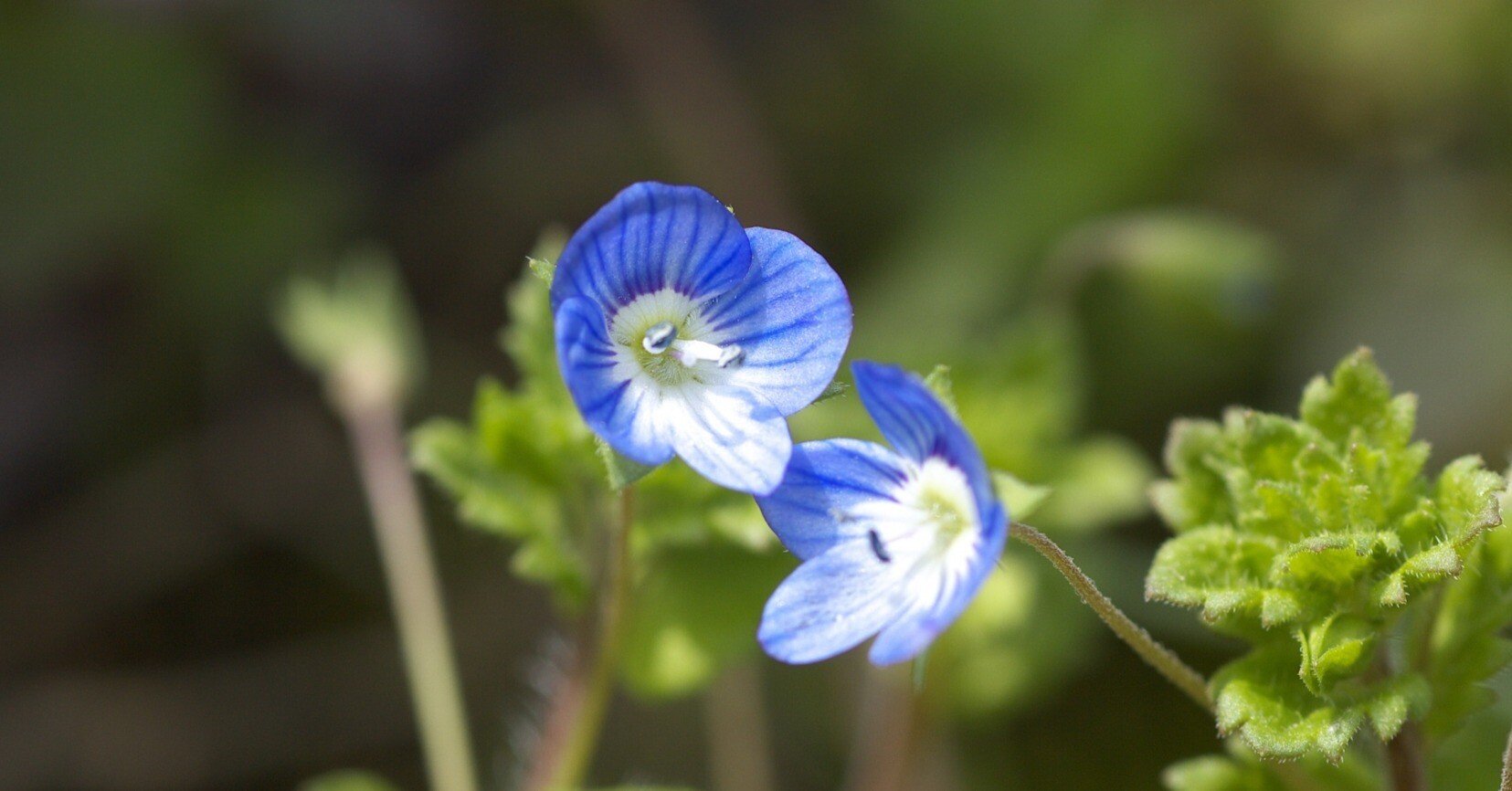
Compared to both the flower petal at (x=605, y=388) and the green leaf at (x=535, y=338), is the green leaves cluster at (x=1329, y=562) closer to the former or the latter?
the flower petal at (x=605, y=388)

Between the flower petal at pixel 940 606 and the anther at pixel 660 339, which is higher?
the anther at pixel 660 339

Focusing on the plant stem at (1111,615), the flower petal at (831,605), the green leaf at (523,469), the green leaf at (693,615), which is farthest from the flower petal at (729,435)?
the green leaf at (693,615)

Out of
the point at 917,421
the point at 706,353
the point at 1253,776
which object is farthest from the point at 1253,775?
the point at 706,353

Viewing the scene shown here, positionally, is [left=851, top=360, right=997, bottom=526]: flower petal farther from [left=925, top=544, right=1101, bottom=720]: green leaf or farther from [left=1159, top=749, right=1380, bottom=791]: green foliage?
[left=925, top=544, right=1101, bottom=720]: green leaf

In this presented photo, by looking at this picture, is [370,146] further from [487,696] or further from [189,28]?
[487,696]

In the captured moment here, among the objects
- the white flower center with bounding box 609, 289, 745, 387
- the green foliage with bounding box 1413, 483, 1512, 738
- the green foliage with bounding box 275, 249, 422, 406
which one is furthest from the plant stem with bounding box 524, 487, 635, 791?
the green foliage with bounding box 1413, 483, 1512, 738

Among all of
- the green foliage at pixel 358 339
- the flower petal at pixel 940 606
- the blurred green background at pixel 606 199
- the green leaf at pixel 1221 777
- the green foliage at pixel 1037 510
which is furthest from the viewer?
the blurred green background at pixel 606 199
